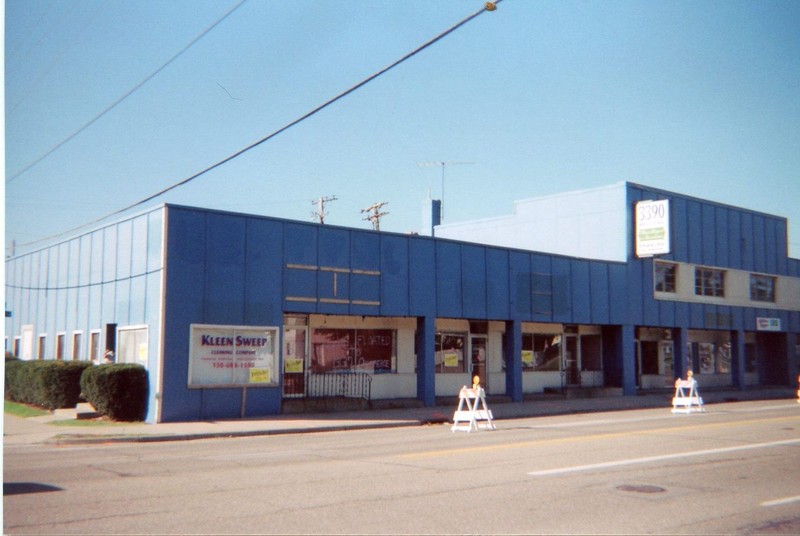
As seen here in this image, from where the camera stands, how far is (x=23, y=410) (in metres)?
24.6

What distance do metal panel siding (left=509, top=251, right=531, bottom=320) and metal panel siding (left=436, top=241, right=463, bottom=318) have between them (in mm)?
2833

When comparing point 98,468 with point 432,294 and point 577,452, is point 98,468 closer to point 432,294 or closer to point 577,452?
point 577,452

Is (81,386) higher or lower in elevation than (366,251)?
lower

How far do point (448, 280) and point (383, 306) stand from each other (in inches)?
121

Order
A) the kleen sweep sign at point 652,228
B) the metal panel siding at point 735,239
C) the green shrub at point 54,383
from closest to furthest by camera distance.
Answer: the green shrub at point 54,383 < the kleen sweep sign at point 652,228 < the metal panel siding at point 735,239

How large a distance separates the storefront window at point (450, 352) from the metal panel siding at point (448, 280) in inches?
89.8

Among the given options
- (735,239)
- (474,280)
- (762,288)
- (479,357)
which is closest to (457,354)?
(479,357)

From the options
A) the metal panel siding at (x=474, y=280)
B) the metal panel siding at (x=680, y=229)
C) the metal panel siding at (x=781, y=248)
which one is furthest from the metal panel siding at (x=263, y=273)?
the metal panel siding at (x=781, y=248)

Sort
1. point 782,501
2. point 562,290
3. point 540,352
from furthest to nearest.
Result: point 540,352
point 562,290
point 782,501

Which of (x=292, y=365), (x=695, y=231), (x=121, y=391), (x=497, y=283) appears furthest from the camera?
(x=695, y=231)

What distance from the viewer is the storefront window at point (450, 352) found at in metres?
29.7

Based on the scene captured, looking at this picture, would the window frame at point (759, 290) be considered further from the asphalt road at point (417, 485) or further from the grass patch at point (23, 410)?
the grass patch at point (23, 410)

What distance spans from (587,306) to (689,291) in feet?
26.7

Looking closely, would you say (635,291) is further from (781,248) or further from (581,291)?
(781,248)
